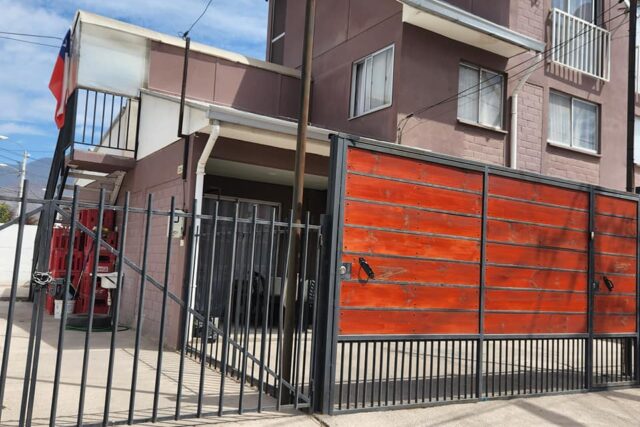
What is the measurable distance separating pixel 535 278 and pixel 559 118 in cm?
736

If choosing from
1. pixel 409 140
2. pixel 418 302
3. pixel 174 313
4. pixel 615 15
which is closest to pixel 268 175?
pixel 409 140

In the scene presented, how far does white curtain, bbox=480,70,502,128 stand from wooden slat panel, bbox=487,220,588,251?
4969mm

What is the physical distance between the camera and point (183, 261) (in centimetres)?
848

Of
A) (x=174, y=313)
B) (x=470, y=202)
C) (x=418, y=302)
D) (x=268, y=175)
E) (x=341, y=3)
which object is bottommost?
(x=174, y=313)

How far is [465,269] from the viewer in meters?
6.08

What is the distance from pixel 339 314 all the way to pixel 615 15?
12342mm

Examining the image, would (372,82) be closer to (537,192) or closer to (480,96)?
(480,96)

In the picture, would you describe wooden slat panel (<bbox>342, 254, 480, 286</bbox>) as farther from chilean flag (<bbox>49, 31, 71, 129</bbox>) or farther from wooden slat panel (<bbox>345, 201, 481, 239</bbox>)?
chilean flag (<bbox>49, 31, 71, 129</bbox>)

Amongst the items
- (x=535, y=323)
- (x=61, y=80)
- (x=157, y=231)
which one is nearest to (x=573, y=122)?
(x=535, y=323)

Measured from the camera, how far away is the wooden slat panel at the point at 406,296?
17.5 feet

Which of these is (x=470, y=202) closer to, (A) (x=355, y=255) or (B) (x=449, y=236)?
(B) (x=449, y=236)

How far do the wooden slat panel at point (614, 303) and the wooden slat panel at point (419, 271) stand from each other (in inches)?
82.3

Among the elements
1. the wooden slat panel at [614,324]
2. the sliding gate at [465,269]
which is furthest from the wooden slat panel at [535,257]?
the wooden slat panel at [614,324]

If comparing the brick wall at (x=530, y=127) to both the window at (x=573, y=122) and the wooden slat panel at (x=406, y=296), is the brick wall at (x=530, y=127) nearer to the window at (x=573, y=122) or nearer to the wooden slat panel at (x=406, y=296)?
the window at (x=573, y=122)
